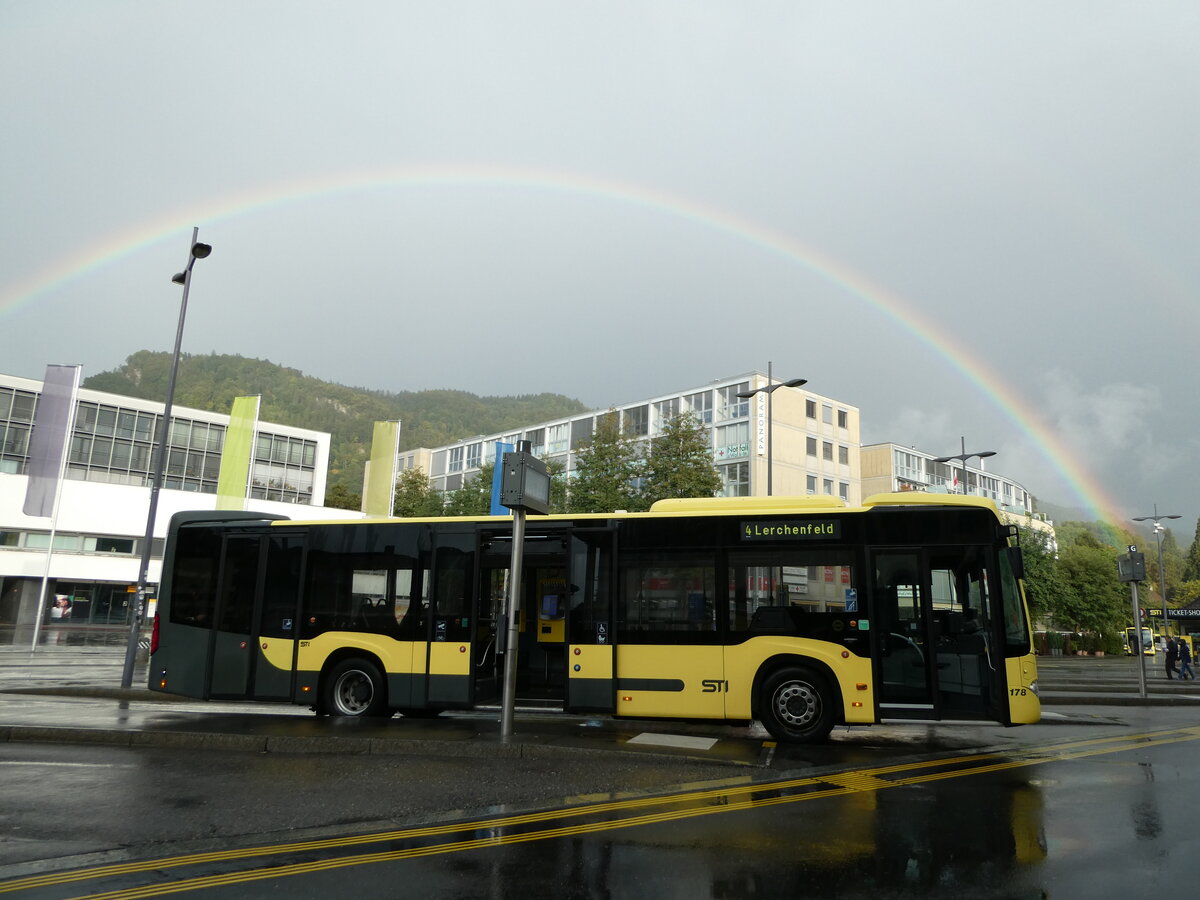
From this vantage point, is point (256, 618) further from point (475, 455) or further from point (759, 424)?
point (475, 455)

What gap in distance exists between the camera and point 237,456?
40.1 meters

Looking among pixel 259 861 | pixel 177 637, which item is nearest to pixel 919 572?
pixel 259 861

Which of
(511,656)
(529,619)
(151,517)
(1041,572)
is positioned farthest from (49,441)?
(1041,572)

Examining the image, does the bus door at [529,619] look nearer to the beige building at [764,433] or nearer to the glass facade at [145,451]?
the beige building at [764,433]

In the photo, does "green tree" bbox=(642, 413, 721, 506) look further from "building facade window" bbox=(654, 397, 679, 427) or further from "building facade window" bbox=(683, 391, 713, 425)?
"building facade window" bbox=(654, 397, 679, 427)

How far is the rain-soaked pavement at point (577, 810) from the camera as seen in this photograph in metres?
5.26

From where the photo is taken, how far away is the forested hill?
97750 mm

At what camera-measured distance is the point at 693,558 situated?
1170 centimetres

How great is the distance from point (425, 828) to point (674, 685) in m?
5.34

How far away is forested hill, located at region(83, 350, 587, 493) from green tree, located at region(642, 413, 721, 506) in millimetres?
61371

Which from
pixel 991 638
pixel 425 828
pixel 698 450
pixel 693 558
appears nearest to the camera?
pixel 425 828

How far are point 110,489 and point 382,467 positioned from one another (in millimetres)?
23907

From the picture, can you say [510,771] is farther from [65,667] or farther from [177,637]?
[65,667]

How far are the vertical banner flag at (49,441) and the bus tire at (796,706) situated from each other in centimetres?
3240
